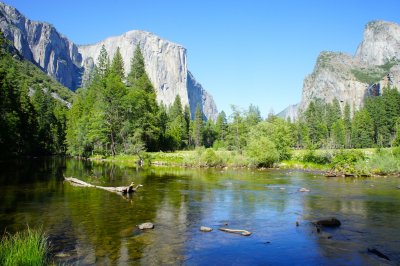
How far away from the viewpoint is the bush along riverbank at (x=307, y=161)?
1827 inches

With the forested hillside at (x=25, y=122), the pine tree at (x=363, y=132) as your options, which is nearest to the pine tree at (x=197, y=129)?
the forested hillside at (x=25, y=122)

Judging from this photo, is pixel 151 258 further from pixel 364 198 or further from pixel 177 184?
pixel 177 184

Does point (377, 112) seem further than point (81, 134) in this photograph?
Yes

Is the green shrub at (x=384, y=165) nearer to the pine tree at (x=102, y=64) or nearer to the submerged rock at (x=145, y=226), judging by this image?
the submerged rock at (x=145, y=226)

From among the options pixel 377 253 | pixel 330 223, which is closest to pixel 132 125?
pixel 330 223

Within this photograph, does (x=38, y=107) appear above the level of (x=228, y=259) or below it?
above

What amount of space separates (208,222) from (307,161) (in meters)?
44.5

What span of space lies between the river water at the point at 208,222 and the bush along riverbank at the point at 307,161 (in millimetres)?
13664

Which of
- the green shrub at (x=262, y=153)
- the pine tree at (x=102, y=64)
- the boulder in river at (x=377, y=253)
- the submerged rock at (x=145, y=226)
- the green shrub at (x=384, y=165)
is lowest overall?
the boulder in river at (x=377, y=253)

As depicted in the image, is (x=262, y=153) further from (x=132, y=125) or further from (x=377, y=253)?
(x=377, y=253)

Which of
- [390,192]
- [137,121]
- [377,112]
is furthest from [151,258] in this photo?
[377,112]

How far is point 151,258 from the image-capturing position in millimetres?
13938

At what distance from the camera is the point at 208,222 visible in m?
20.3

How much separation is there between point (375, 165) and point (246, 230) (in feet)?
115
